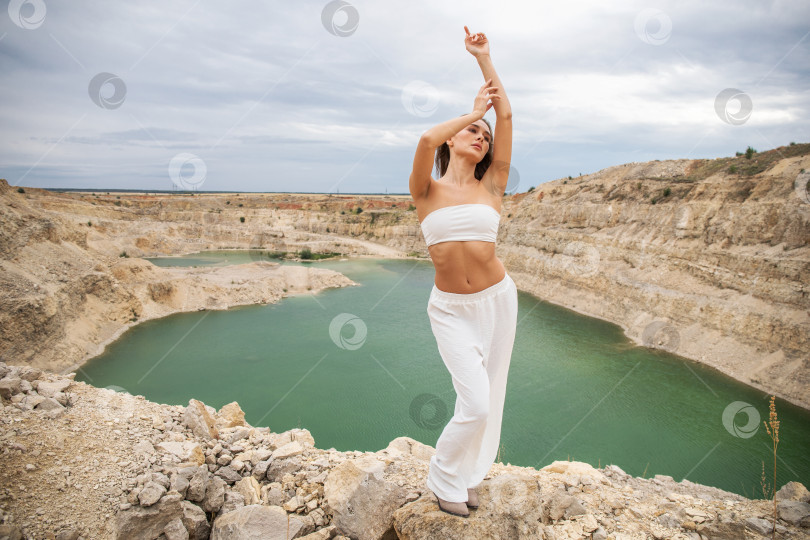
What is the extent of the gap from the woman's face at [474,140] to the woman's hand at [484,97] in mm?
135

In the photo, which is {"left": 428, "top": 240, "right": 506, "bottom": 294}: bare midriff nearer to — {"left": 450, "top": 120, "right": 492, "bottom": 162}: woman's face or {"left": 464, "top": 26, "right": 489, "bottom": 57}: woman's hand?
{"left": 450, "top": 120, "right": 492, "bottom": 162}: woman's face

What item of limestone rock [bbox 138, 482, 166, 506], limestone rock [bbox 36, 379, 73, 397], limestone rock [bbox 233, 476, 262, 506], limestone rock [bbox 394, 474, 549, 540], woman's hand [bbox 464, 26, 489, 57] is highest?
woman's hand [bbox 464, 26, 489, 57]

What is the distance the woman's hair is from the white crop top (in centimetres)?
36

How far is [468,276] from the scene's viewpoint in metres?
2.62

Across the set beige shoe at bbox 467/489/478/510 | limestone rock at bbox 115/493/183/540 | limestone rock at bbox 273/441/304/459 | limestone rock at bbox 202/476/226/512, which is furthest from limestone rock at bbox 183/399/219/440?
beige shoe at bbox 467/489/478/510

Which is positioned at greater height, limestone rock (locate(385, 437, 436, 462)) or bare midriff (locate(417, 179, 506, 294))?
bare midriff (locate(417, 179, 506, 294))

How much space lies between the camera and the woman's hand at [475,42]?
8.91 feet

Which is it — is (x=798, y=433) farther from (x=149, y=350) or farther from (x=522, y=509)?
(x=149, y=350)

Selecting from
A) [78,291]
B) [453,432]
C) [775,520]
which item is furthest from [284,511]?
[78,291]

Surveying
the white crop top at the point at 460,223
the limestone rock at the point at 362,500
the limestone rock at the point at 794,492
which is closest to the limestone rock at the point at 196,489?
the limestone rock at the point at 362,500

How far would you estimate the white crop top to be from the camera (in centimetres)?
259

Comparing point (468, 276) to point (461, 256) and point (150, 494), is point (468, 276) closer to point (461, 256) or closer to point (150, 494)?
point (461, 256)

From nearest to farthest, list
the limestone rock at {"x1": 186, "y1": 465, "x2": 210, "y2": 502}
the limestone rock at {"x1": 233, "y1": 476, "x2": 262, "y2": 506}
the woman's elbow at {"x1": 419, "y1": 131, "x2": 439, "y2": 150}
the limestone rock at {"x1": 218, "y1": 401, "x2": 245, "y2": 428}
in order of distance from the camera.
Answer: the woman's elbow at {"x1": 419, "y1": 131, "x2": 439, "y2": 150} < the limestone rock at {"x1": 186, "y1": 465, "x2": 210, "y2": 502} < the limestone rock at {"x1": 233, "y1": 476, "x2": 262, "y2": 506} < the limestone rock at {"x1": 218, "y1": 401, "x2": 245, "y2": 428}

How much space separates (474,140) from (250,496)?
3122 mm
